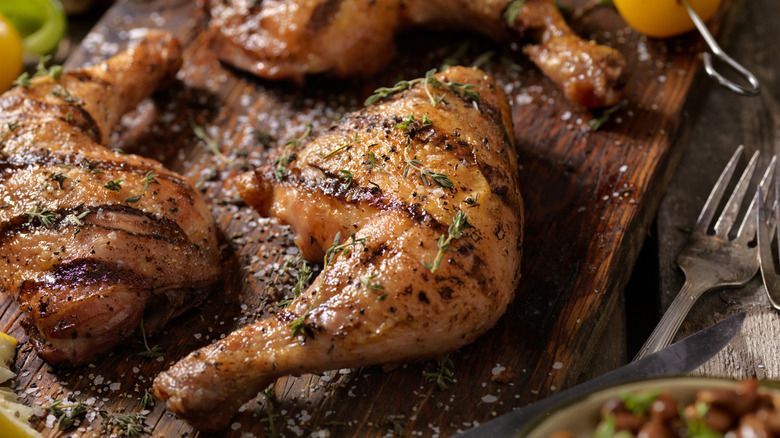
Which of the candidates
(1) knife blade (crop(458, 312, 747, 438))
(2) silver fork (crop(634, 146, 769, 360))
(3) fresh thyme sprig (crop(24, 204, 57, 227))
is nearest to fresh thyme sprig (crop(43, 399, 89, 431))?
(3) fresh thyme sprig (crop(24, 204, 57, 227))

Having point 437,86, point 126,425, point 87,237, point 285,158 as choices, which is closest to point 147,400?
point 126,425

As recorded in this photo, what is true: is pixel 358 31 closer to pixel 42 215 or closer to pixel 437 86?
pixel 437 86

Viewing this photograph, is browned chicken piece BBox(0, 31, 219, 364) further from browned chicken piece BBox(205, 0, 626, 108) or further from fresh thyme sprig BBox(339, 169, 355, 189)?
browned chicken piece BBox(205, 0, 626, 108)

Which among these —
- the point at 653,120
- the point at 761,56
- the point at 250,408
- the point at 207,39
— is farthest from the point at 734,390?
the point at 207,39

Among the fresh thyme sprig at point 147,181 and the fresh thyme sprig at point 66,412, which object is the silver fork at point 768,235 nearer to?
the fresh thyme sprig at point 147,181

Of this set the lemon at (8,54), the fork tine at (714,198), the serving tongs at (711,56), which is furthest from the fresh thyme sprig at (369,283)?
the lemon at (8,54)

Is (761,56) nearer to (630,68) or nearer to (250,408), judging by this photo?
(630,68)
